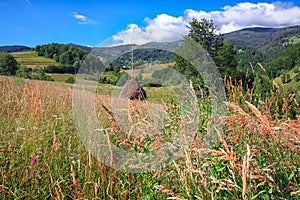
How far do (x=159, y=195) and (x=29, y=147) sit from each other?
4.84ft

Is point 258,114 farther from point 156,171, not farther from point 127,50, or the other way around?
point 127,50

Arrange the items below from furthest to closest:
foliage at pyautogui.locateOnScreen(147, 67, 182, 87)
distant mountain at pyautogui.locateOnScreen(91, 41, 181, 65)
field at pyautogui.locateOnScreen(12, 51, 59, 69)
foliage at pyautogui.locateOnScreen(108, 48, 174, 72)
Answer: field at pyautogui.locateOnScreen(12, 51, 59, 69) < foliage at pyautogui.locateOnScreen(147, 67, 182, 87) < foliage at pyautogui.locateOnScreen(108, 48, 174, 72) < distant mountain at pyautogui.locateOnScreen(91, 41, 181, 65)

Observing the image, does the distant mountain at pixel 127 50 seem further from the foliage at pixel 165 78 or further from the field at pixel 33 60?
the field at pixel 33 60

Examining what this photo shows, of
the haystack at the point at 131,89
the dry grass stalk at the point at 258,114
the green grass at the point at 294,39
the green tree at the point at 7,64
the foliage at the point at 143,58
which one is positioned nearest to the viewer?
the dry grass stalk at the point at 258,114

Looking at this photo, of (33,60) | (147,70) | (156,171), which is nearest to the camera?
(156,171)

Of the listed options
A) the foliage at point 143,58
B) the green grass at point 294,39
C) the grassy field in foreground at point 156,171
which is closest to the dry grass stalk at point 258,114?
the grassy field in foreground at point 156,171

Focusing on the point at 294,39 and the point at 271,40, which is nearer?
the point at 294,39

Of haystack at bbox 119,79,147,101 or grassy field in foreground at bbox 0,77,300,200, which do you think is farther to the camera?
haystack at bbox 119,79,147,101

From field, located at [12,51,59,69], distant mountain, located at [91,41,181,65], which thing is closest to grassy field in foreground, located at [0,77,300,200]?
distant mountain, located at [91,41,181,65]

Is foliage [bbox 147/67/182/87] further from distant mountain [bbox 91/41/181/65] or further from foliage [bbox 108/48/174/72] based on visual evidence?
distant mountain [bbox 91/41/181/65]

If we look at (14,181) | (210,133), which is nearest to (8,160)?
(14,181)

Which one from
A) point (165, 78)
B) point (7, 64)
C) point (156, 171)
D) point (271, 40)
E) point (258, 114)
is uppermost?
point (271, 40)

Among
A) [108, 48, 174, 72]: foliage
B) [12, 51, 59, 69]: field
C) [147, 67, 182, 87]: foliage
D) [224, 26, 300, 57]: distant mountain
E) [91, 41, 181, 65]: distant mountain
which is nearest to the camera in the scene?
[91, 41, 181, 65]: distant mountain

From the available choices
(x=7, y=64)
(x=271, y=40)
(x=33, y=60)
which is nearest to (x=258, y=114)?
(x=7, y=64)
